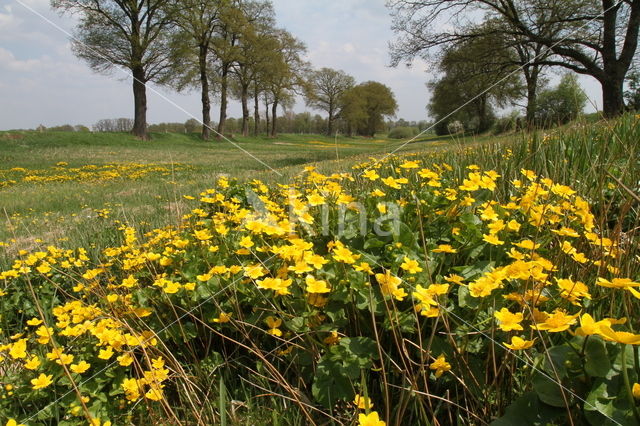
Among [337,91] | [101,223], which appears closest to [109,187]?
[101,223]

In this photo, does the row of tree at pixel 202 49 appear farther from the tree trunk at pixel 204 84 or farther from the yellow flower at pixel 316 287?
the yellow flower at pixel 316 287

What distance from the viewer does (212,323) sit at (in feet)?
5.68

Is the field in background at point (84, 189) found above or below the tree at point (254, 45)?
below

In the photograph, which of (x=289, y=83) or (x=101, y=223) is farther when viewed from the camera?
(x=289, y=83)

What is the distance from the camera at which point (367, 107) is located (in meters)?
70.0

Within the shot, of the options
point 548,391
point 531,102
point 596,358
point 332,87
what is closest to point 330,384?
point 548,391

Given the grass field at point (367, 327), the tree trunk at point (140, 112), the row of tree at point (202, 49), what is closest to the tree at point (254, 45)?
the row of tree at point (202, 49)

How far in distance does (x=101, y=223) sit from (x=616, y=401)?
4.67 m

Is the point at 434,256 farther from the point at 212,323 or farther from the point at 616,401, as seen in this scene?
the point at 212,323

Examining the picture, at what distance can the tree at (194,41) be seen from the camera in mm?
24734

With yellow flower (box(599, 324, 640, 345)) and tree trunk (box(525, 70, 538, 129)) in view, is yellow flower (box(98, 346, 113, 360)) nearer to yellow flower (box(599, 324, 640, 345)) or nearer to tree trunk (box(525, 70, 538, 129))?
yellow flower (box(599, 324, 640, 345))

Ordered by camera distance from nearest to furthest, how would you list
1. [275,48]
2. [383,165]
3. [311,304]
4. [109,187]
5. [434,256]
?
[311,304]
[434,256]
[383,165]
[109,187]
[275,48]

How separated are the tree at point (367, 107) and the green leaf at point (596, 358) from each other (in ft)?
199

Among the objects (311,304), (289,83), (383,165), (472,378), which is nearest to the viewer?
(472,378)
